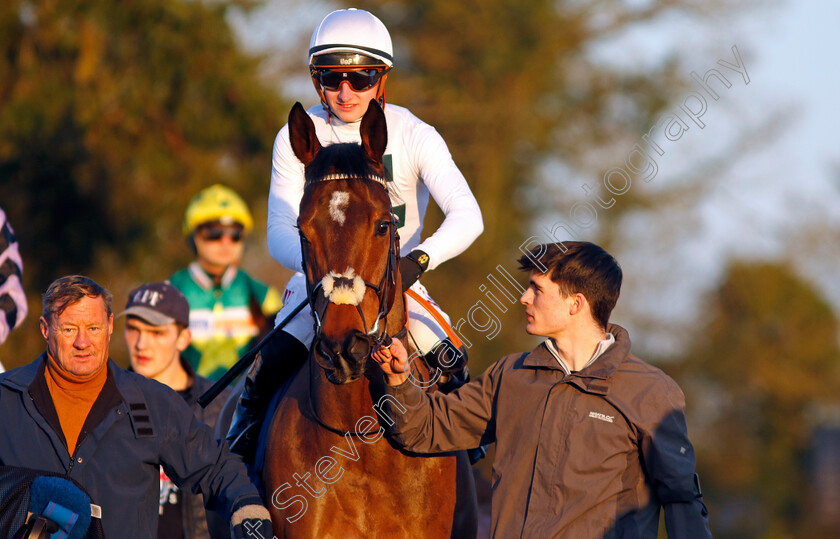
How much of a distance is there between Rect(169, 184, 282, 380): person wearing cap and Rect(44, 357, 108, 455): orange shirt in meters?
3.92

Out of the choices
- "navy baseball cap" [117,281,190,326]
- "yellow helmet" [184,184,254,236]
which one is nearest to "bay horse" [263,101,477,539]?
"navy baseball cap" [117,281,190,326]

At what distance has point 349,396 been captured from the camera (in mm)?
4004

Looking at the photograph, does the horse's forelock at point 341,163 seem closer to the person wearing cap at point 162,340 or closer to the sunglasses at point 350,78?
the sunglasses at point 350,78

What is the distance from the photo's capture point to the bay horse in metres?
3.73

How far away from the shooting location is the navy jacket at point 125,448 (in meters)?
3.79

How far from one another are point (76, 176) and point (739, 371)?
15.1 m

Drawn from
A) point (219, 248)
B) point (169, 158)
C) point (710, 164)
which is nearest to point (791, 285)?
point (710, 164)

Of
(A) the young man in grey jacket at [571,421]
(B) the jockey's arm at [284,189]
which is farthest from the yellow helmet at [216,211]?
(A) the young man in grey jacket at [571,421]

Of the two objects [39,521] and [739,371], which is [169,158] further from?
[739,371]

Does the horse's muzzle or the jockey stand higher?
the jockey

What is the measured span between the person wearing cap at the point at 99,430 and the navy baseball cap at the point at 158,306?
6.17 feet

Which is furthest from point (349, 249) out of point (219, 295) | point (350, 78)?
point (219, 295)

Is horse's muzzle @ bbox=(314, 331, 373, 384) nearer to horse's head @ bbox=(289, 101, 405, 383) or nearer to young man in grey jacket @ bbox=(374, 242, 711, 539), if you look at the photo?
horse's head @ bbox=(289, 101, 405, 383)

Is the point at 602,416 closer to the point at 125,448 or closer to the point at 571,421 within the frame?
the point at 571,421
